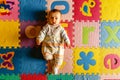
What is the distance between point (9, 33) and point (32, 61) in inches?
8.0

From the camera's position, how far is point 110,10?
1.50 metres

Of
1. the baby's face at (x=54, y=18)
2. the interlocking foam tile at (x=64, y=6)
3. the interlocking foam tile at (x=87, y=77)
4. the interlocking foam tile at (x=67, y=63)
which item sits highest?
the interlocking foam tile at (x=64, y=6)

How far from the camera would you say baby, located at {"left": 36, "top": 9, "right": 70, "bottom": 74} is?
142 centimetres

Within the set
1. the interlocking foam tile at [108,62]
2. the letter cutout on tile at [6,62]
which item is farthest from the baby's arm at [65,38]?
the letter cutout on tile at [6,62]

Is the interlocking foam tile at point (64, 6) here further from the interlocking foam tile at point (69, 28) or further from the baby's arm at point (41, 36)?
the baby's arm at point (41, 36)

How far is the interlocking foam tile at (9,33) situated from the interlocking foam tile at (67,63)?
276 millimetres

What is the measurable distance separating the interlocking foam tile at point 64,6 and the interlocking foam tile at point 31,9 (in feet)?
0.13

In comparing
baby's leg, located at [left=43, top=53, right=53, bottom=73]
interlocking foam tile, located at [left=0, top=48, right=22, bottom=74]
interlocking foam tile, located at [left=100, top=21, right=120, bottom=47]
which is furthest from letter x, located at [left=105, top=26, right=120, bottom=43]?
interlocking foam tile, located at [left=0, top=48, right=22, bottom=74]

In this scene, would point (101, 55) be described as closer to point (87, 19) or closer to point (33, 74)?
point (87, 19)

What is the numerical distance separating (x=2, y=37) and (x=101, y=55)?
0.57 metres

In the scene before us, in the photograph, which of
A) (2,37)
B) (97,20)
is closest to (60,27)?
(97,20)

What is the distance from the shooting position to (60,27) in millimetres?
1431

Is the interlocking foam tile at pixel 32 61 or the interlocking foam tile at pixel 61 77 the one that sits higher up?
the interlocking foam tile at pixel 32 61

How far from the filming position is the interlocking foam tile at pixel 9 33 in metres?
1.47
